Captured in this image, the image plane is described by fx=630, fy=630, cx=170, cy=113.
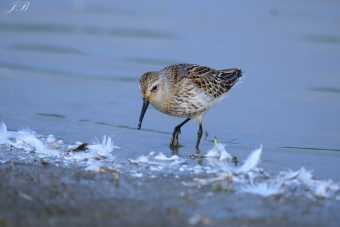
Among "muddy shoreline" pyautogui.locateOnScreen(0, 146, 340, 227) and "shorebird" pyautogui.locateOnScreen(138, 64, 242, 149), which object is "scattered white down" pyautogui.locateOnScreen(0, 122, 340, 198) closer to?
"muddy shoreline" pyautogui.locateOnScreen(0, 146, 340, 227)

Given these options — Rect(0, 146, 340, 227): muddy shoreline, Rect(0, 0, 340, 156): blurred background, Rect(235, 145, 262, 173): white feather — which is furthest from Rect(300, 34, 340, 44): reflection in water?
Rect(0, 146, 340, 227): muddy shoreline

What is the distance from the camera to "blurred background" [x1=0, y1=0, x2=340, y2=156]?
8.74 m

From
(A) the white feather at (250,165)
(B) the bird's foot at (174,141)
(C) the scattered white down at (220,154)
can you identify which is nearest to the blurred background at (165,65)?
(B) the bird's foot at (174,141)

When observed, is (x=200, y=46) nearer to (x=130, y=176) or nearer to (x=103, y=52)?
(x=103, y=52)

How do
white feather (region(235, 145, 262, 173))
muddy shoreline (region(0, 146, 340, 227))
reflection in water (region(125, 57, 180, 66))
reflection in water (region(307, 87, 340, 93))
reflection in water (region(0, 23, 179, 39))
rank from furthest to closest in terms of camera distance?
reflection in water (region(0, 23, 179, 39))
reflection in water (region(125, 57, 180, 66))
reflection in water (region(307, 87, 340, 93))
white feather (region(235, 145, 262, 173))
muddy shoreline (region(0, 146, 340, 227))

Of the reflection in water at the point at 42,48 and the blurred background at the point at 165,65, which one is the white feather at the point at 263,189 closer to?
the blurred background at the point at 165,65

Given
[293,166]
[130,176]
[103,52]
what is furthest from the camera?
[103,52]

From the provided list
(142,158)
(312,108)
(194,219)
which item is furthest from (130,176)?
(312,108)

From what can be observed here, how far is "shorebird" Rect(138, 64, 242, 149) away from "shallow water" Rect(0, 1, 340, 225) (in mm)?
383

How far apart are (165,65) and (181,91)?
131 inches

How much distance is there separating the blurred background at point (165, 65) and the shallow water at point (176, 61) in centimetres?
2

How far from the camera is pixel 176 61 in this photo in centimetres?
1175

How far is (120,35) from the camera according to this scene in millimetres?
13648

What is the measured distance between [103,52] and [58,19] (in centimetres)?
241
